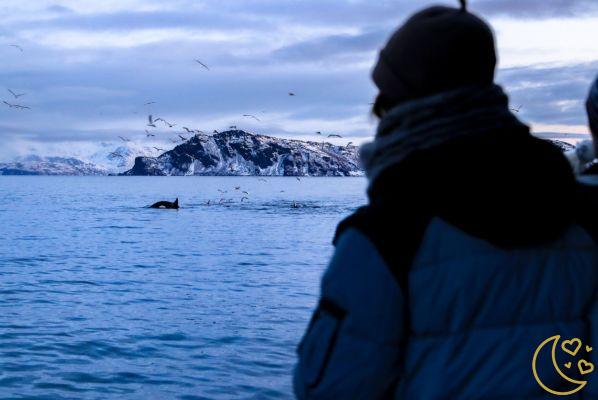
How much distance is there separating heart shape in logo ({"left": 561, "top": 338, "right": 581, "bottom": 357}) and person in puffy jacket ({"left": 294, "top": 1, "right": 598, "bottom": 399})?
31 millimetres

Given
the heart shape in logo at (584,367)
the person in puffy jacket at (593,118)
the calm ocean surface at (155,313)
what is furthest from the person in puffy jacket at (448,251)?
the calm ocean surface at (155,313)

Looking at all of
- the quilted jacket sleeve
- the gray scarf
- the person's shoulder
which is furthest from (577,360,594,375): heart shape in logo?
the gray scarf

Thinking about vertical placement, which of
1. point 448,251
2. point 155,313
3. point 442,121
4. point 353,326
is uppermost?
point 442,121

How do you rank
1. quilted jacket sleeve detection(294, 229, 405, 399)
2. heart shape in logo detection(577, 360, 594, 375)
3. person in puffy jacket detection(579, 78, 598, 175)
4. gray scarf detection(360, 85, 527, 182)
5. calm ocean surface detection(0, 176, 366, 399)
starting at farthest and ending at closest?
calm ocean surface detection(0, 176, 366, 399), person in puffy jacket detection(579, 78, 598, 175), heart shape in logo detection(577, 360, 594, 375), gray scarf detection(360, 85, 527, 182), quilted jacket sleeve detection(294, 229, 405, 399)

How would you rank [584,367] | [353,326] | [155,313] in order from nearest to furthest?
[353,326]
[584,367]
[155,313]

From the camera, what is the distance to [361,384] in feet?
7.19

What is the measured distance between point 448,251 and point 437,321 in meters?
0.22

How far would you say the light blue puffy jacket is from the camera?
7.07ft

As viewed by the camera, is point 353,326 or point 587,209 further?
point 587,209

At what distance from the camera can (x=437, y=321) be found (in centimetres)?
221

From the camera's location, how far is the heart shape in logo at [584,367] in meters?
2.40

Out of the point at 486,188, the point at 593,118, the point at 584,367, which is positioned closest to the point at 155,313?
the point at 593,118

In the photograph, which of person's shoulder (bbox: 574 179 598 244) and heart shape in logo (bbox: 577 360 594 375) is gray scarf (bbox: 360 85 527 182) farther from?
heart shape in logo (bbox: 577 360 594 375)

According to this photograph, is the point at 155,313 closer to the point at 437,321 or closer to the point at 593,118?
the point at 593,118
